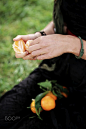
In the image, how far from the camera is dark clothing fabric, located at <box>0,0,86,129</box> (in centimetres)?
107

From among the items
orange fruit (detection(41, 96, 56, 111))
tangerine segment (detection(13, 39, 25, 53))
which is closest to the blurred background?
orange fruit (detection(41, 96, 56, 111))

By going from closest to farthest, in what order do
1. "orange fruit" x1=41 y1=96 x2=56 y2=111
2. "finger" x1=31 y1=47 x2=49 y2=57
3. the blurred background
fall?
"finger" x1=31 y1=47 x2=49 y2=57 < "orange fruit" x1=41 y1=96 x2=56 y2=111 < the blurred background

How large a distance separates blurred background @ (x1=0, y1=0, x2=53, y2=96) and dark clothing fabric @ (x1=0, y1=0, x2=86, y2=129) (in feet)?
2.46

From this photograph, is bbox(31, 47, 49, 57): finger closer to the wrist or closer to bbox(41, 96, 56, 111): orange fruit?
the wrist

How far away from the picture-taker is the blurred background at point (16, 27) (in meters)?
2.18

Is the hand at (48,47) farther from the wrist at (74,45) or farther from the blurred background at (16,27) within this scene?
the blurred background at (16,27)

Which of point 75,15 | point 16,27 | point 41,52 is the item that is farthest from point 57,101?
point 16,27

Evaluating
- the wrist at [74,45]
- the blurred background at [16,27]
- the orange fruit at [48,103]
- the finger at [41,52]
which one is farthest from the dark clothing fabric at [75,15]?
the blurred background at [16,27]

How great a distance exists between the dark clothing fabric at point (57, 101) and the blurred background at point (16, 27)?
75cm

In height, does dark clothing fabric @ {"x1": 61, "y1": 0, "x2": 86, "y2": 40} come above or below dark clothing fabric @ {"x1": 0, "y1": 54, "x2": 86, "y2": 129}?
above

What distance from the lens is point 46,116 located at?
1.13 meters

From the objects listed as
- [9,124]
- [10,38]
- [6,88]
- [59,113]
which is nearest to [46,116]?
[59,113]

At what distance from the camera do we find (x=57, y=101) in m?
1.24

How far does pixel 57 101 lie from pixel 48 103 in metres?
0.14
